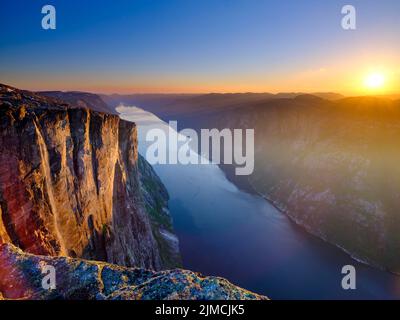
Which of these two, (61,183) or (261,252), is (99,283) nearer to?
(61,183)

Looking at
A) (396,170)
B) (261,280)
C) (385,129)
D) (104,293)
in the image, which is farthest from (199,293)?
(385,129)

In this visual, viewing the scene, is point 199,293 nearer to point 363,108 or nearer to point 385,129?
point 385,129

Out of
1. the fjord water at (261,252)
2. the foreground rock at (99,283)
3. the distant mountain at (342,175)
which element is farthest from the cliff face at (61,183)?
the distant mountain at (342,175)

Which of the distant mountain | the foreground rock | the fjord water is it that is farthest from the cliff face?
the distant mountain

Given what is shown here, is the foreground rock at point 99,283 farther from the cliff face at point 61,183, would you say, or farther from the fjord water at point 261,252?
the fjord water at point 261,252

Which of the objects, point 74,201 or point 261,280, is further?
point 261,280
